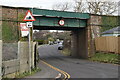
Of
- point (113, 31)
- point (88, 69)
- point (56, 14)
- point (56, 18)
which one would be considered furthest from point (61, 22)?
point (88, 69)

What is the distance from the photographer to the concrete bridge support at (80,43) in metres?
25.9

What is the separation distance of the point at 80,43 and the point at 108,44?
20.5ft

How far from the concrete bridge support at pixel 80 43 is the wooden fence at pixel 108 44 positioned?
1.82m

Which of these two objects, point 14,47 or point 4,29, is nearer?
point 14,47

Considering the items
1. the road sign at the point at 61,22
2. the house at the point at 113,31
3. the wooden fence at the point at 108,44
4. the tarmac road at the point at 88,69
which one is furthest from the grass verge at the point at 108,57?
the road sign at the point at 61,22

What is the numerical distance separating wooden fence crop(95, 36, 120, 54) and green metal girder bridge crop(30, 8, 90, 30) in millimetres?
3222

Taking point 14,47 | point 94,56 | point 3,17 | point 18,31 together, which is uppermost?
point 3,17

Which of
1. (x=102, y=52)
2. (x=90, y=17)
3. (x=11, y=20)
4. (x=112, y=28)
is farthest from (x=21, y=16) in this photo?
(x=112, y=28)

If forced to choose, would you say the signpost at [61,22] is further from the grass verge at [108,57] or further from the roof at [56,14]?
the grass verge at [108,57]

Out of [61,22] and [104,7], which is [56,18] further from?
[104,7]

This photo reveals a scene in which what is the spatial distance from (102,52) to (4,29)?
38.1 feet

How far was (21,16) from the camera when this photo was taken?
2136 cm

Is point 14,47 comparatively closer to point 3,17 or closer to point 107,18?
point 3,17

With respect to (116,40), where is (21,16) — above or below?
above
